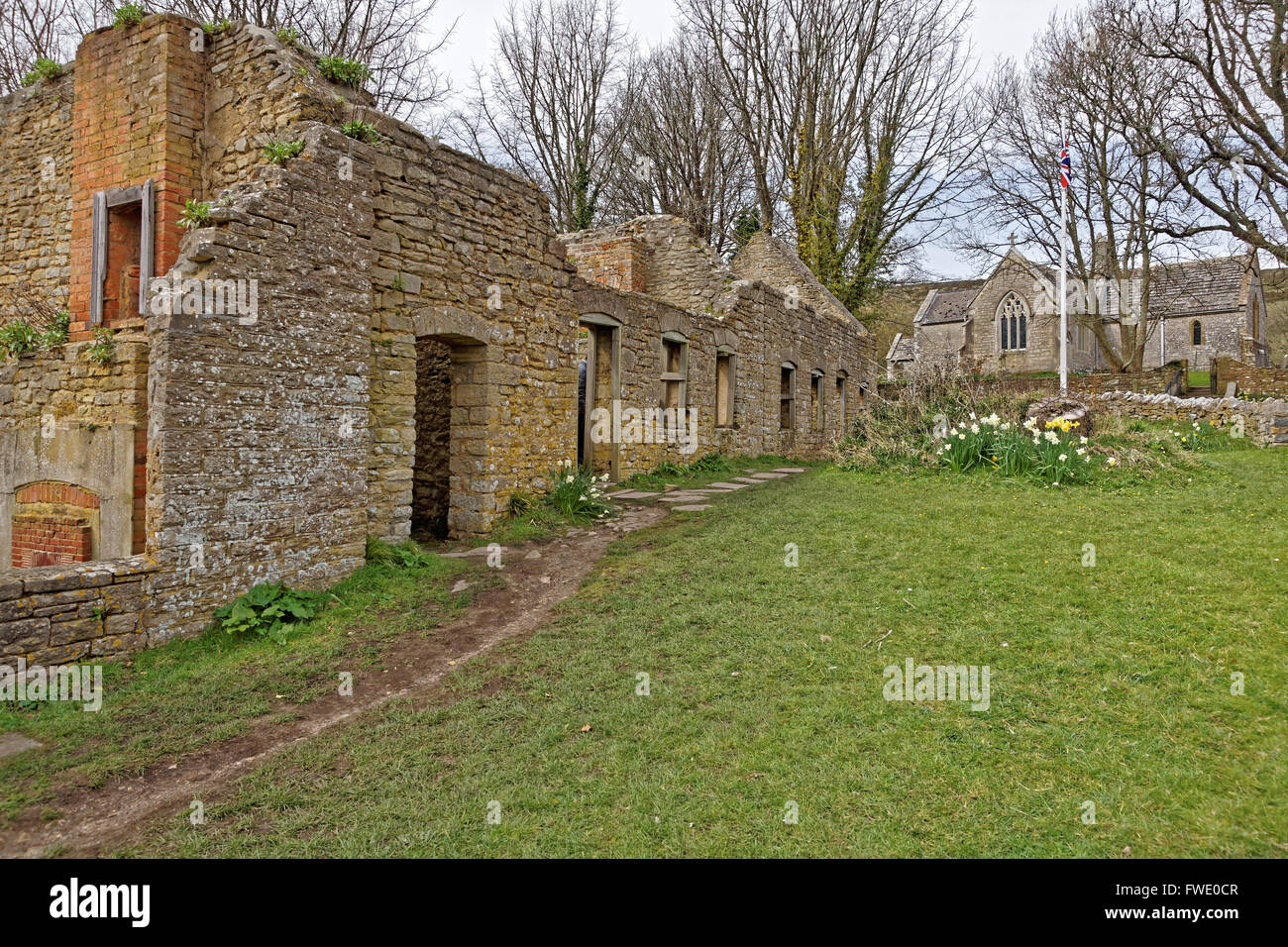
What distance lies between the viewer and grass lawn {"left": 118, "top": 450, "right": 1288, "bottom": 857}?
323cm

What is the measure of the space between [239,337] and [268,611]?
91.8 inches

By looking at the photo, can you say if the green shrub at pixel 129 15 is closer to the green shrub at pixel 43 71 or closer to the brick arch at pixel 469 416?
the green shrub at pixel 43 71

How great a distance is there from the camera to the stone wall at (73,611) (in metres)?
4.76

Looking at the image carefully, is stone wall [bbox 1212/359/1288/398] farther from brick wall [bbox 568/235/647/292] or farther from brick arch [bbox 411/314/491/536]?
brick arch [bbox 411/314/491/536]

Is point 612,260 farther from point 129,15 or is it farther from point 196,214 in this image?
point 196,214

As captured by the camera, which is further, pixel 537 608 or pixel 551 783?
pixel 537 608

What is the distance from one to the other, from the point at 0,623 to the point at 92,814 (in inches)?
81.8

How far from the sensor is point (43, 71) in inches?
330

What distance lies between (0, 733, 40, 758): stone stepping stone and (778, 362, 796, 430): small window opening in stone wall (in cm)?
1680

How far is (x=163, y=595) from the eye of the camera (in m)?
5.41

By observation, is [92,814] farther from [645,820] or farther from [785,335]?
[785,335]

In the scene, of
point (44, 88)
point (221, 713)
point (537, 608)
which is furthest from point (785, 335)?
point (221, 713)

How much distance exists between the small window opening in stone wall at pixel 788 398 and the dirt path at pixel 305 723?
39.4ft

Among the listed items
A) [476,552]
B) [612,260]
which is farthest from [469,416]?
[612,260]
